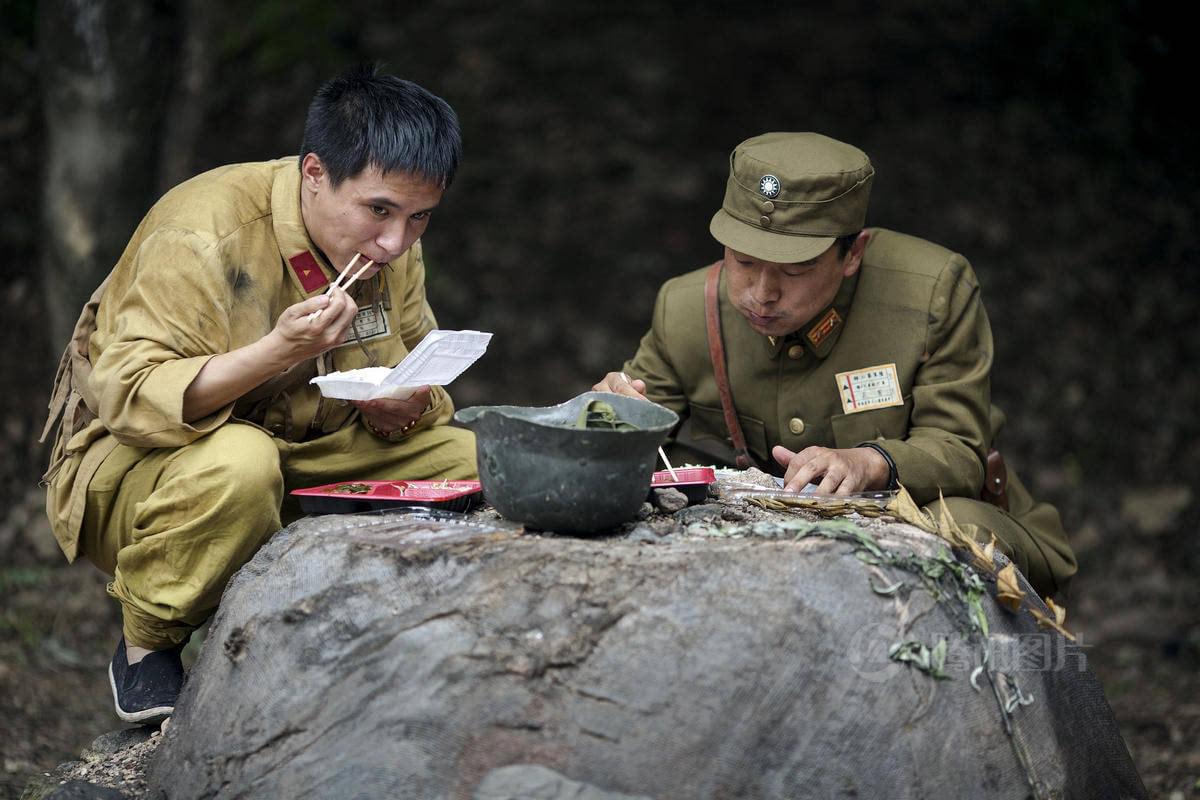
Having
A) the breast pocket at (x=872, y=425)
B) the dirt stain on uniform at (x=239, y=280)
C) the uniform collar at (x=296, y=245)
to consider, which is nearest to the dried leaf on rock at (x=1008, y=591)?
the breast pocket at (x=872, y=425)

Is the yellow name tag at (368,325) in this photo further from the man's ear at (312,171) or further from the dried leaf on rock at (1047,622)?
the dried leaf on rock at (1047,622)

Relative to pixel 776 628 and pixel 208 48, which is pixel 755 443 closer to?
pixel 776 628

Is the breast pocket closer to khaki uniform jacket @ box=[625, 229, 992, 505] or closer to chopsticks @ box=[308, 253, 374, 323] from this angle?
khaki uniform jacket @ box=[625, 229, 992, 505]

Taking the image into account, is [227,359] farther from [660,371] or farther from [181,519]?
[660,371]

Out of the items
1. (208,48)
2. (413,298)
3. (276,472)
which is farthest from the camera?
(208,48)

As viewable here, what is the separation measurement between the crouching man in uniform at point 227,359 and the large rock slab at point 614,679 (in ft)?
1.23

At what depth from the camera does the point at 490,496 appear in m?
3.14

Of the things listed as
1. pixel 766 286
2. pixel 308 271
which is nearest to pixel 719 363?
pixel 766 286

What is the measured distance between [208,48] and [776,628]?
4409 mm

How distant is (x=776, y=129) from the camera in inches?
306

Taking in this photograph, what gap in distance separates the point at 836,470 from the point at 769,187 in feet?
2.66

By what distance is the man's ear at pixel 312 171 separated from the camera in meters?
3.61

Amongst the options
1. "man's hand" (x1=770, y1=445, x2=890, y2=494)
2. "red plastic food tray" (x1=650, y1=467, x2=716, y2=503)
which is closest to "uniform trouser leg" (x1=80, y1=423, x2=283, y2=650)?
"red plastic food tray" (x1=650, y1=467, x2=716, y2=503)

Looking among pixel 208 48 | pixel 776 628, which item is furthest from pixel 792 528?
pixel 208 48
